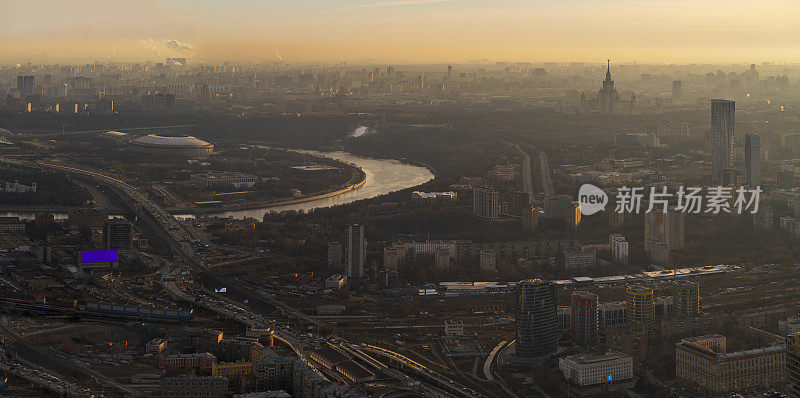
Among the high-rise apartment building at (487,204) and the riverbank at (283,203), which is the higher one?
the high-rise apartment building at (487,204)

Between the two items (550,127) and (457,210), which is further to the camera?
(550,127)

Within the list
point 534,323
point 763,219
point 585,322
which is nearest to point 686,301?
point 585,322

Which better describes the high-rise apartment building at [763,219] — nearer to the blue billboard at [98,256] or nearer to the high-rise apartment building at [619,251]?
the high-rise apartment building at [619,251]

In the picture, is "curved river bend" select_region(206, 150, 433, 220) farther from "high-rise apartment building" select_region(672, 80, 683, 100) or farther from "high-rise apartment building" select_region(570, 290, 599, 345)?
"high-rise apartment building" select_region(672, 80, 683, 100)

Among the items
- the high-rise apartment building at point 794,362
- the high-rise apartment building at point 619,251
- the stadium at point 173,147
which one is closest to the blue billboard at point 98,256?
the high-rise apartment building at point 619,251

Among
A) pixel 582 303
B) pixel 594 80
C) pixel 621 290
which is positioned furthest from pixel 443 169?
pixel 594 80

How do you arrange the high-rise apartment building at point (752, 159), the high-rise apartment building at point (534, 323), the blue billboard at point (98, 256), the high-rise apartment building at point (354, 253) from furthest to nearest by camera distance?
1. the high-rise apartment building at point (752, 159)
2. the blue billboard at point (98, 256)
3. the high-rise apartment building at point (354, 253)
4. the high-rise apartment building at point (534, 323)

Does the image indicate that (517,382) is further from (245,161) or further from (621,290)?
(245,161)
